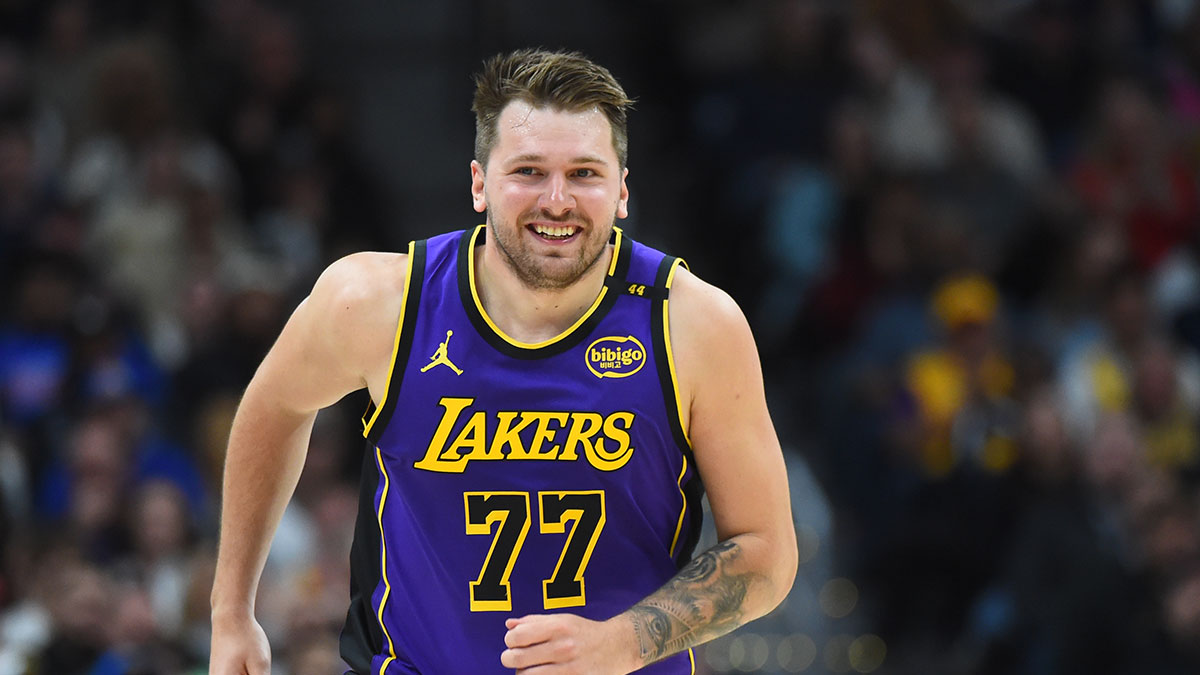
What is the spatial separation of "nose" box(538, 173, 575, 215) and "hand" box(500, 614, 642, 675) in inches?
42.6

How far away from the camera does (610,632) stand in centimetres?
410

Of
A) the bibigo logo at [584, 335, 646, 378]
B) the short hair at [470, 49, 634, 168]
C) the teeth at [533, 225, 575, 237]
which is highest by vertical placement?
the short hair at [470, 49, 634, 168]

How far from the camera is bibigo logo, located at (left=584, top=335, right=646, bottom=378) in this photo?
4492 millimetres

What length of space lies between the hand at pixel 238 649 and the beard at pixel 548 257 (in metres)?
1.33

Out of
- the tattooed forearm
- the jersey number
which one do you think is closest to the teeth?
the jersey number

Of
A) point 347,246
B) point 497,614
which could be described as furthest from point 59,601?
point 497,614

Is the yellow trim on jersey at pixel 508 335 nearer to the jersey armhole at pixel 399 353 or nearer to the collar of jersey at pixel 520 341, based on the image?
the collar of jersey at pixel 520 341

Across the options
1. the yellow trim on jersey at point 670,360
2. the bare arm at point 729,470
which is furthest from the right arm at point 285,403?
the bare arm at point 729,470

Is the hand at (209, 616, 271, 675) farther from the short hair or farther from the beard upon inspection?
the short hair

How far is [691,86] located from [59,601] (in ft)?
21.3

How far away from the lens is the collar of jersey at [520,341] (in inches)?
177

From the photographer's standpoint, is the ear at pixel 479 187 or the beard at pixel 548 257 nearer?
the beard at pixel 548 257

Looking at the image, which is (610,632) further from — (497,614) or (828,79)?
(828,79)

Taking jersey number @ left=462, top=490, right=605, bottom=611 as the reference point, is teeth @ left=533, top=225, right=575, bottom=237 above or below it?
above
